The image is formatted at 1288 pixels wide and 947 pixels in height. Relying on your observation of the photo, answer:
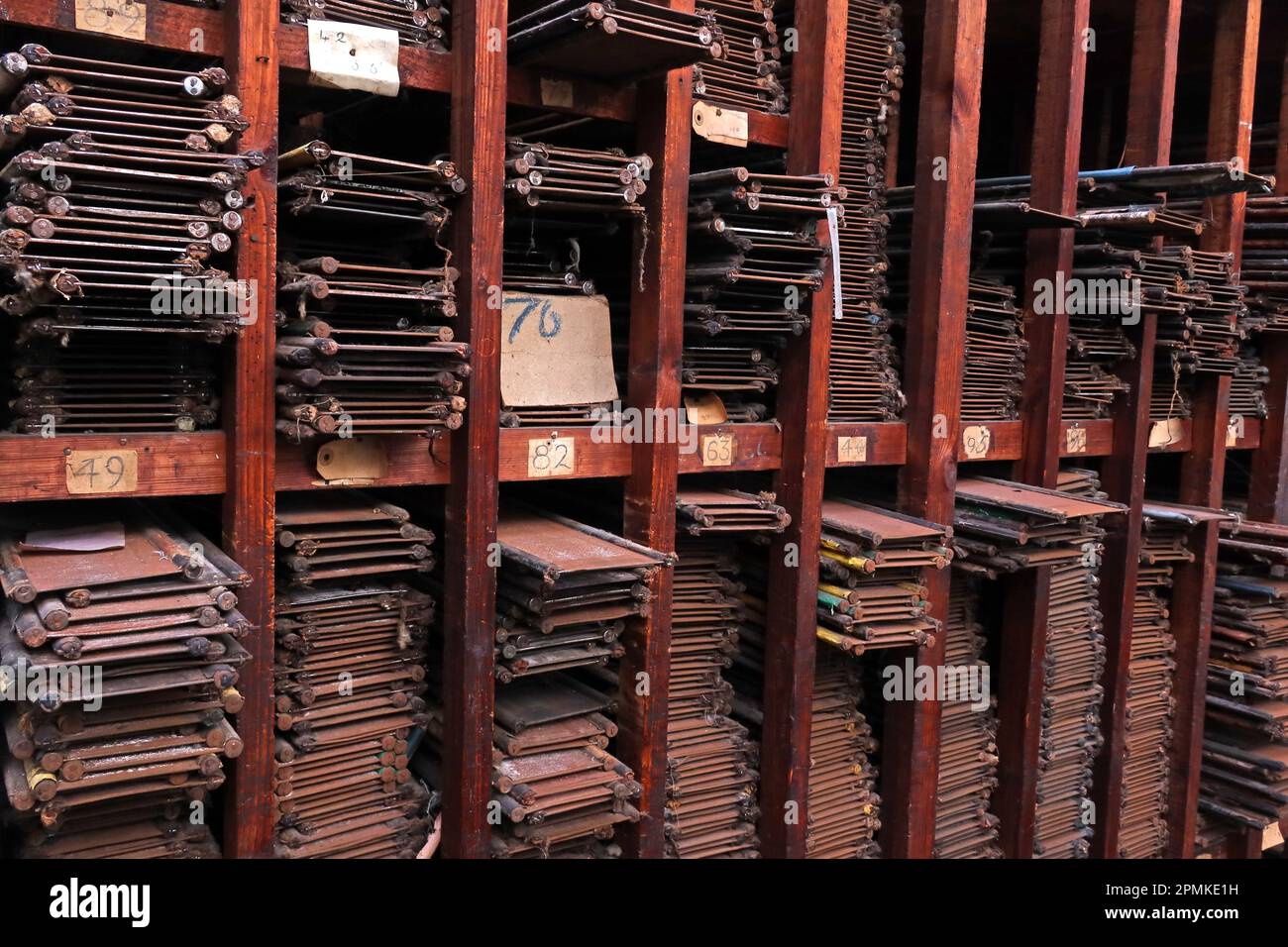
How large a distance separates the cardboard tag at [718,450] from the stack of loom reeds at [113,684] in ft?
5.73

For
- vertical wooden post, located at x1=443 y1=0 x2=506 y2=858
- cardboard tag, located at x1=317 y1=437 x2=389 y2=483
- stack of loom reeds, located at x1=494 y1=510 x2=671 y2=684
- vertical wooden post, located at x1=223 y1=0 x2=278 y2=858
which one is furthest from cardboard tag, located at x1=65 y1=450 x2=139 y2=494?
stack of loom reeds, located at x1=494 y1=510 x2=671 y2=684

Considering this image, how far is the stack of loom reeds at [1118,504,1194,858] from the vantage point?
5.80 meters

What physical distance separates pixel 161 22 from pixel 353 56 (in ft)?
1.68

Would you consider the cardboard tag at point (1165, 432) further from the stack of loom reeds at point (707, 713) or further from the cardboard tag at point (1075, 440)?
the stack of loom reeds at point (707, 713)

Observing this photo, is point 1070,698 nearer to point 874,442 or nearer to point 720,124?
point 874,442

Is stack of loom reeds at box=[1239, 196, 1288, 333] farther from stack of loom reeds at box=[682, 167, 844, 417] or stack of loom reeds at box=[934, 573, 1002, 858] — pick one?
stack of loom reeds at box=[682, 167, 844, 417]

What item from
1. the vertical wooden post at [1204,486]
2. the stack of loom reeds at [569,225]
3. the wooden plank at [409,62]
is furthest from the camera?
the vertical wooden post at [1204,486]

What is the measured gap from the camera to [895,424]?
14.5ft

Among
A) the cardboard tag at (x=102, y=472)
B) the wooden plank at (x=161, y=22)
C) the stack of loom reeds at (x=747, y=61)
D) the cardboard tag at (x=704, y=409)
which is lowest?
the cardboard tag at (x=102, y=472)

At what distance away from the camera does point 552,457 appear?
3482 mm

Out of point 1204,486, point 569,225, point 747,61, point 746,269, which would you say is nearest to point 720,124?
point 747,61

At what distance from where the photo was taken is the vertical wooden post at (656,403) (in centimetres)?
352

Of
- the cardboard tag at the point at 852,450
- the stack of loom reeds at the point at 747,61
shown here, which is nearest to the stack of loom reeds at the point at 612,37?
the stack of loom reeds at the point at 747,61

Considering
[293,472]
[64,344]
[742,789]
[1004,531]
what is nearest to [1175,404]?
[1004,531]
